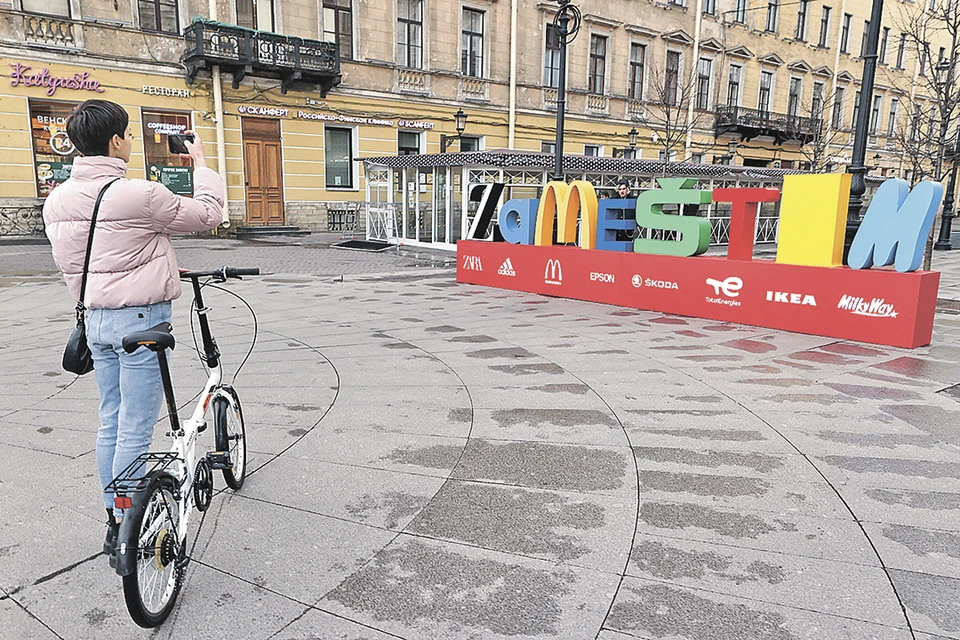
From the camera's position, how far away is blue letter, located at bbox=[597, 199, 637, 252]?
404 inches

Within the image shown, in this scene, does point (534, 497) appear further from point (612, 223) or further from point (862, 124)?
point (862, 124)

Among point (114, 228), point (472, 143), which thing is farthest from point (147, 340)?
point (472, 143)

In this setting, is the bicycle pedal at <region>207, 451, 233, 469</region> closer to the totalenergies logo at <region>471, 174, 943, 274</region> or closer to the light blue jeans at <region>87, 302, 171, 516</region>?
the light blue jeans at <region>87, 302, 171, 516</region>

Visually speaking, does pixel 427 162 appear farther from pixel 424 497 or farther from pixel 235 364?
pixel 424 497

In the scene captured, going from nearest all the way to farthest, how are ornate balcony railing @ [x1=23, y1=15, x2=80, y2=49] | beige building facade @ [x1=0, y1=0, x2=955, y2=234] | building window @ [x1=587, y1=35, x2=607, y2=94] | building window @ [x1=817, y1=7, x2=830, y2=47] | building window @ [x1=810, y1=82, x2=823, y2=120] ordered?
ornate balcony railing @ [x1=23, y1=15, x2=80, y2=49] < beige building facade @ [x1=0, y1=0, x2=955, y2=234] < building window @ [x1=587, y1=35, x2=607, y2=94] < building window @ [x1=810, y1=82, x2=823, y2=120] < building window @ [x1=817, y1=7, x2=830, y2=47]

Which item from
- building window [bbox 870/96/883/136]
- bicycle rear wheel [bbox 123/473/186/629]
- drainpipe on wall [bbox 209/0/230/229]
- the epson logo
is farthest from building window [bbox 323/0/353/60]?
building window [bbox 870/96/883/136]

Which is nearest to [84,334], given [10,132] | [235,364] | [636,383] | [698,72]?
[235,364]

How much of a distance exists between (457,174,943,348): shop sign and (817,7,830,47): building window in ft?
115

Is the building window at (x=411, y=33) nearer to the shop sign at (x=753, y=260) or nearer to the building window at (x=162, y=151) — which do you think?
the building window at (x=162, y=151)

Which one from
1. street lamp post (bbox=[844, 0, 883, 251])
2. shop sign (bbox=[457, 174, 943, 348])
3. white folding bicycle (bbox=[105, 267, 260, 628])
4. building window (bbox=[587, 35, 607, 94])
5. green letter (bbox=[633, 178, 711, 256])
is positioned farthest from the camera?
building window (bbox=[587, 35, 607, 94])

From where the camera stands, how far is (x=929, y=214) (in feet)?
23.5

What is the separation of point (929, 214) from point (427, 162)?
43.1ft

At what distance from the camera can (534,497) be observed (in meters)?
3.67

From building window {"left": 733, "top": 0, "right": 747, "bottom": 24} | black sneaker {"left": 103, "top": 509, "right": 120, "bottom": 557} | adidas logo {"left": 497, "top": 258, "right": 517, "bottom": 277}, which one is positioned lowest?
adidas logo {"left": 497, "top": 258, "right": 517, "bottom": 277}
